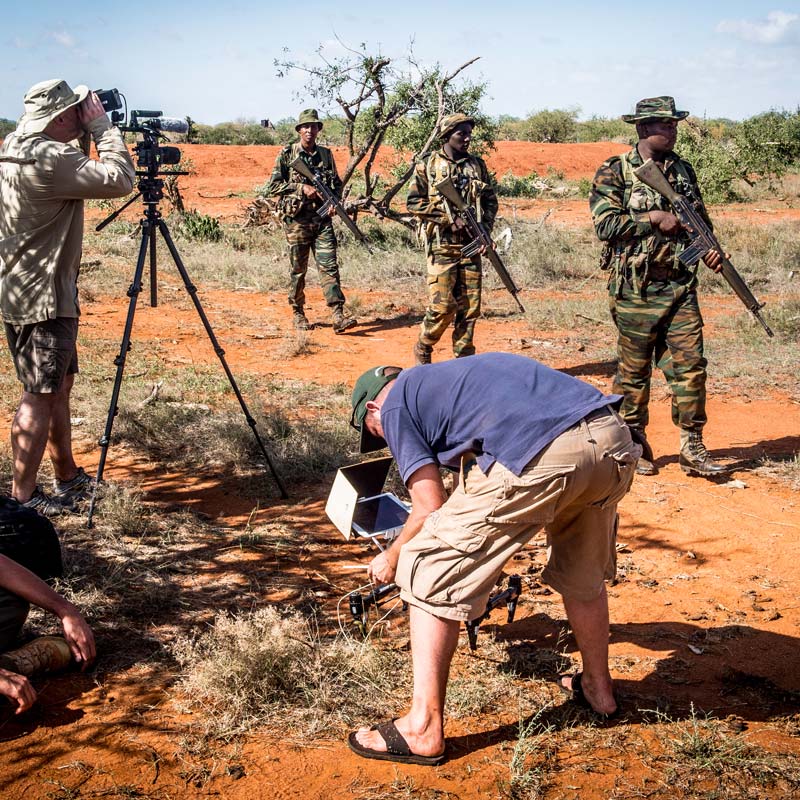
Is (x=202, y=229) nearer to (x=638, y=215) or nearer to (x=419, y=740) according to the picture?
(x=638, y=215)

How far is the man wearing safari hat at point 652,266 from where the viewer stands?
5414 mm

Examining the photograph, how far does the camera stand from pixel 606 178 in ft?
18.0

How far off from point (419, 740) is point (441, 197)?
212 inches

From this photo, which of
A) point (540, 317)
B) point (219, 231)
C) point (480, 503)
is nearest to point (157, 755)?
point (480, 503)

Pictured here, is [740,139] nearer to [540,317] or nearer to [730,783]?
[540,317]

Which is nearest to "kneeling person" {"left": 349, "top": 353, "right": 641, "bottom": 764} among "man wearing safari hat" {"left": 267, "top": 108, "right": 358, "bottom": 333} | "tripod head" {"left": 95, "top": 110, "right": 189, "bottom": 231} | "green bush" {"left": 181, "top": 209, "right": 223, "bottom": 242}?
"tripod head" {"left": 95, "top": 110, "right": 189, "bottom": 231}

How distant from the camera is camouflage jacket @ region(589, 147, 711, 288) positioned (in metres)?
5.42

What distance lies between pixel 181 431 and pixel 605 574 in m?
3.78

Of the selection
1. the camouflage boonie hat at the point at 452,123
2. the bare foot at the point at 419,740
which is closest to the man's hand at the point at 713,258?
the camouflage boonie hat at the point at 452,123

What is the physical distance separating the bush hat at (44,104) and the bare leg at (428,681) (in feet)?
9.57

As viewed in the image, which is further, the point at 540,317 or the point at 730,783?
the point at 540,317

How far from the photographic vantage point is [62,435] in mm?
4750

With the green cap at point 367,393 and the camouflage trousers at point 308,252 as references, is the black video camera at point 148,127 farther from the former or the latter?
the camouflage trousers at point 308,252

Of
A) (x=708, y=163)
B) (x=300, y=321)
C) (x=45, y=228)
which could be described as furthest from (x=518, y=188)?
(x=45, y=228)
